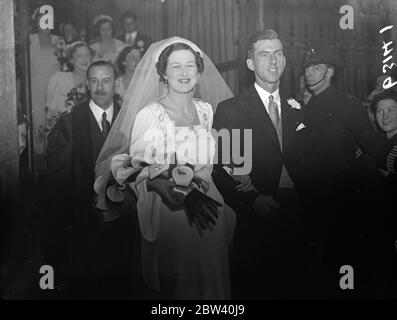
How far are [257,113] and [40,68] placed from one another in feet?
4.20

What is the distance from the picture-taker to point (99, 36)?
4410mm

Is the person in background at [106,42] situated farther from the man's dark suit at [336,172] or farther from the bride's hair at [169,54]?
the man's dark suit at [336,172]

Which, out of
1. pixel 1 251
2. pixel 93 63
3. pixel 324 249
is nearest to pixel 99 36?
pixel 93 63

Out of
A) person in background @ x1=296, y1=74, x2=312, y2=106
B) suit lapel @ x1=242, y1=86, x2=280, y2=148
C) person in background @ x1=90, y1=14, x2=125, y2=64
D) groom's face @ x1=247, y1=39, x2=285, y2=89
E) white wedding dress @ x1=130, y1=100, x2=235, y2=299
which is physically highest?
person in background @ x1=90, y1=14, x2=125, y2=64

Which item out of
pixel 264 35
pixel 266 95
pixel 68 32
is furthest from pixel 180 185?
pixel 68 32

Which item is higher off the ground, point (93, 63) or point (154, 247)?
point (93, 63)

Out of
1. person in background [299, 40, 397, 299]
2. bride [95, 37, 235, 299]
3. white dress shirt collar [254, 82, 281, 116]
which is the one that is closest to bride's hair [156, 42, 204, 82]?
bride [95, 37, 235, 299]

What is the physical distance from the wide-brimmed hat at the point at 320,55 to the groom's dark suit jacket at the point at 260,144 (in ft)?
0.84

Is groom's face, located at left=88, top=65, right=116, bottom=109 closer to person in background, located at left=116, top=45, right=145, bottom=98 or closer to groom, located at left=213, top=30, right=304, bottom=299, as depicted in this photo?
person in background, located at left=116, top=45, right=145, bottom=98

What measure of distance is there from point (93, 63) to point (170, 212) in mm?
969

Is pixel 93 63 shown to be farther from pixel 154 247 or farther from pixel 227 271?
pixel 227 271

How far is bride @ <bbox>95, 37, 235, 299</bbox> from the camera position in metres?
4.44

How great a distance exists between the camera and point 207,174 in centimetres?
445

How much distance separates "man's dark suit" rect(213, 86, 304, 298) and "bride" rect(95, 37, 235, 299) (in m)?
0.07
